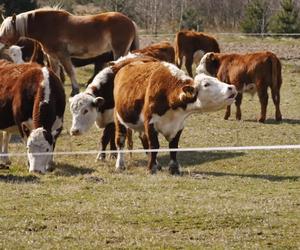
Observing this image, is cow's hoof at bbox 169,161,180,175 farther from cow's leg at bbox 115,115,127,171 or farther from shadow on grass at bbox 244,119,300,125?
shadow on grass at bbox 244,119,300,125

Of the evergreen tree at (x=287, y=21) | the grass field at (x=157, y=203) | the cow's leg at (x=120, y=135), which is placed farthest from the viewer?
the evergreen tree at (x=287, y=21)

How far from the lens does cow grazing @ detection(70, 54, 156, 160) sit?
11.6 metres

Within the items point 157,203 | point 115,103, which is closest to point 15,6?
point 115,103

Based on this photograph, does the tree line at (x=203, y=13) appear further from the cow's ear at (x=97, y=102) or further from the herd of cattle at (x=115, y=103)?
the cow's ear at (x=97, y=102)

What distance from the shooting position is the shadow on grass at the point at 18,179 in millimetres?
9541

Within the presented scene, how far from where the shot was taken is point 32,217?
748 cm

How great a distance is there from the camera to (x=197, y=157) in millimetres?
12500

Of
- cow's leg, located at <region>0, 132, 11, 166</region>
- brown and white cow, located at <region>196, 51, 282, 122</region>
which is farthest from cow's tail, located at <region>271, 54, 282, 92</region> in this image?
cow's leg, located at <region>0, 132, 11, 166</region>

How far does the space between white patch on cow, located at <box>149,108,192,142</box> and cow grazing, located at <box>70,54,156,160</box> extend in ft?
4.73

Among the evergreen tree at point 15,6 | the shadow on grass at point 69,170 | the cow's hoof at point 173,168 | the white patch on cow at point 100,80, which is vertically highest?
the white patch on cow at point 100,80

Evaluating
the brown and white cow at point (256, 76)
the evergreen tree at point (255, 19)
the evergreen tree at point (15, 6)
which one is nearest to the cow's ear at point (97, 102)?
the brown and white cow at point (256, 76)

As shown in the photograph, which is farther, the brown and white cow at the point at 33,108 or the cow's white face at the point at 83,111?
the cow's white face at the point at 83,111

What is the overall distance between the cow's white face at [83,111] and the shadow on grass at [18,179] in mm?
1835

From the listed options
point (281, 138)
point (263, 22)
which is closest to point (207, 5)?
point (263, 22)
